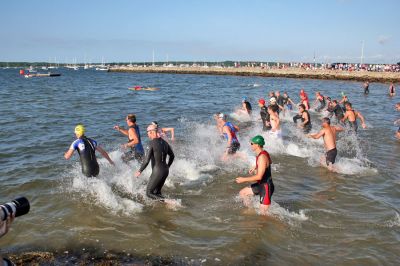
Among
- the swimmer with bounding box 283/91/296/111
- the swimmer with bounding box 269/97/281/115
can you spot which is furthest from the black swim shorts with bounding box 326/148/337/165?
the swimmer with bounding box 283/91/296/111

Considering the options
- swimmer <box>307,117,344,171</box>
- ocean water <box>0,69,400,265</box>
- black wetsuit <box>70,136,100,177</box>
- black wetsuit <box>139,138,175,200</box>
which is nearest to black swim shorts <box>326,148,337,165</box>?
swimmer <box>307,117,344,171</box>

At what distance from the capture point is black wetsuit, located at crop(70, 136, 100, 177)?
8000mm

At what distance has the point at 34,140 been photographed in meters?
14.9

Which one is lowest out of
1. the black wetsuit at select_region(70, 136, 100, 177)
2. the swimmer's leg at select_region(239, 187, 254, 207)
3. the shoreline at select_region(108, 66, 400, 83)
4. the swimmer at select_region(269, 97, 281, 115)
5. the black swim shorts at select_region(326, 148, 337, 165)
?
the swimmer's leg at select_region(239, 187, 254, 207)

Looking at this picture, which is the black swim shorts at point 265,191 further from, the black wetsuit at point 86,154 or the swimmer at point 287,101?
the swimmer at point 287,101

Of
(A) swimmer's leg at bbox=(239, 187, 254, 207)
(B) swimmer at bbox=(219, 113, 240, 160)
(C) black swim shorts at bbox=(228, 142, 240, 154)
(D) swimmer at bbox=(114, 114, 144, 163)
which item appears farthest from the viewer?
(C) black swim shorts at bbox=(228, 142, 240, 154)

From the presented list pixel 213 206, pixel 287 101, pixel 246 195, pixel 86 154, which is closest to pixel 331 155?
pixel 246 195

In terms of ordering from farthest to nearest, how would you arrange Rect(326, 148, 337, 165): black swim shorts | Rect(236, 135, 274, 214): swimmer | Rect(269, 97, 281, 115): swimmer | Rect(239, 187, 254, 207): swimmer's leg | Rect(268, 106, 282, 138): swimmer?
Rect(269, 97, 281, 115): swimmer, Rect(268, 106, 282, 138): swimmer, Rect(326, 148, 337, 165): black swim shorts, Rect(239, 187, 254, 207): swimmer's leg, Rect(236, 135, 274, 214): swimmer

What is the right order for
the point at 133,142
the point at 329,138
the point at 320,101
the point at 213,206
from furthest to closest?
the point at 320,101 < the point at 329,138 < the point at 133,142 < the point at 213,206

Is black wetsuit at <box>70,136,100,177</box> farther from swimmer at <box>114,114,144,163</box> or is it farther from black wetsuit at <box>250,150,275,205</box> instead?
black wetsuit at <box>250,150,275,205</box>

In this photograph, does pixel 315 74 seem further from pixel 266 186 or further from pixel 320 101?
pixel 266 186

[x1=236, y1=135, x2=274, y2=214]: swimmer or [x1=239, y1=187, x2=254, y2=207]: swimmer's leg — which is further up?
[x1=236, y1=135, x2=274, y2=214]: swimmer

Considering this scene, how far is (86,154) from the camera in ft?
26.4

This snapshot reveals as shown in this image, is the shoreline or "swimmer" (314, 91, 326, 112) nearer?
"swimmer" (314, 91, 326, 112)
